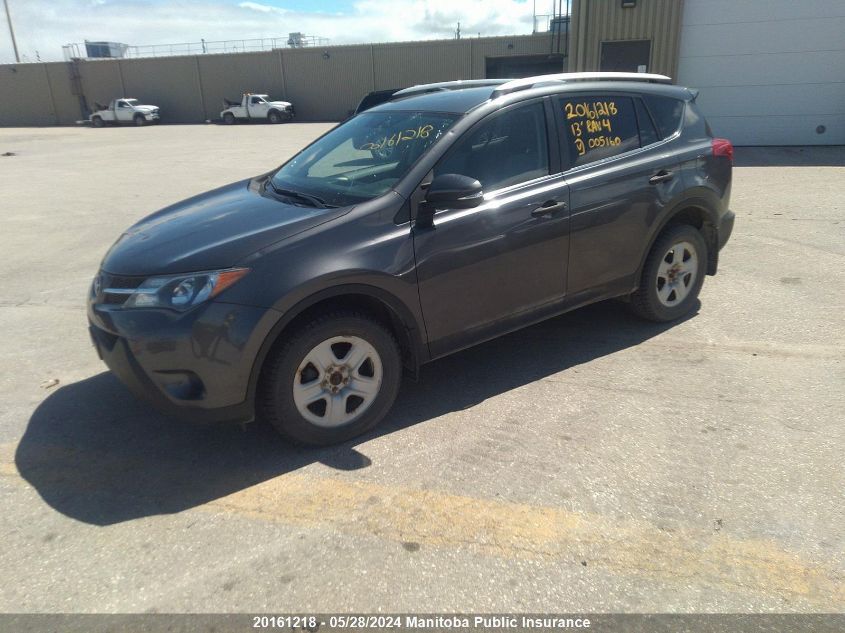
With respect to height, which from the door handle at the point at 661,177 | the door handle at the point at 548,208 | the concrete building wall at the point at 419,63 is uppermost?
the concrete building wall at the point at 419,63

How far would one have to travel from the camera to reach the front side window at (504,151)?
3648mm

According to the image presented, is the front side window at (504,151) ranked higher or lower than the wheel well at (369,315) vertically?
higher

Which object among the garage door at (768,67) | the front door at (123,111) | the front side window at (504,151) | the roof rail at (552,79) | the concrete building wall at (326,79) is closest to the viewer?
the front side window at (504,151)

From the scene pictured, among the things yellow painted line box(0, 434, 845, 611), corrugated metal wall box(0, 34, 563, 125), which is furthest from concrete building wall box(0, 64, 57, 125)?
yellow painted line box(0, 434, 845, 611)

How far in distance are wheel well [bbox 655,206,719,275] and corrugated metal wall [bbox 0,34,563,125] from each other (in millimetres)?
31772

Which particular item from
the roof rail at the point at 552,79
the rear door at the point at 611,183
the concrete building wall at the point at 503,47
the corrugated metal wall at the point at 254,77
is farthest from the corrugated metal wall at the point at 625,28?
the corrugated metal wall at the point at 254,77

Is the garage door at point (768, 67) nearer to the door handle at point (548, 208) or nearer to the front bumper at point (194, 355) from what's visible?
the door handle at point (548, 208)

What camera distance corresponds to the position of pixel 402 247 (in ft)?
11.0

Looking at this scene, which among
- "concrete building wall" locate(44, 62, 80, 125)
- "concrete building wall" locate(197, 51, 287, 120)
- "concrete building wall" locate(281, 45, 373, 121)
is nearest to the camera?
"concrete building wall" locate(281, 45, 373, 121)

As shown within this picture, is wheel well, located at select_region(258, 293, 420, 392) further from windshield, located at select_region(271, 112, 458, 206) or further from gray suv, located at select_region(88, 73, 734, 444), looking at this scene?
windshield, located at select_region(271, 112, 458, 206)

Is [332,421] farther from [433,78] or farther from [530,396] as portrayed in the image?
[433,78]

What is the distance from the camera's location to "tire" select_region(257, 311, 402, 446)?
3.13 m

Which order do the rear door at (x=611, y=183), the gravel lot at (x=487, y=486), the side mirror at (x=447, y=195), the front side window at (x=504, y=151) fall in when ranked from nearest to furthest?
1. the gravel lot at (x=487, y=486)
2. the side mirror at (x=447, y=195)
3. the front side window at (x=504, y=151)
4. the rear door at (x=611, y=183)

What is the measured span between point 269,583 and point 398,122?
111 inches
